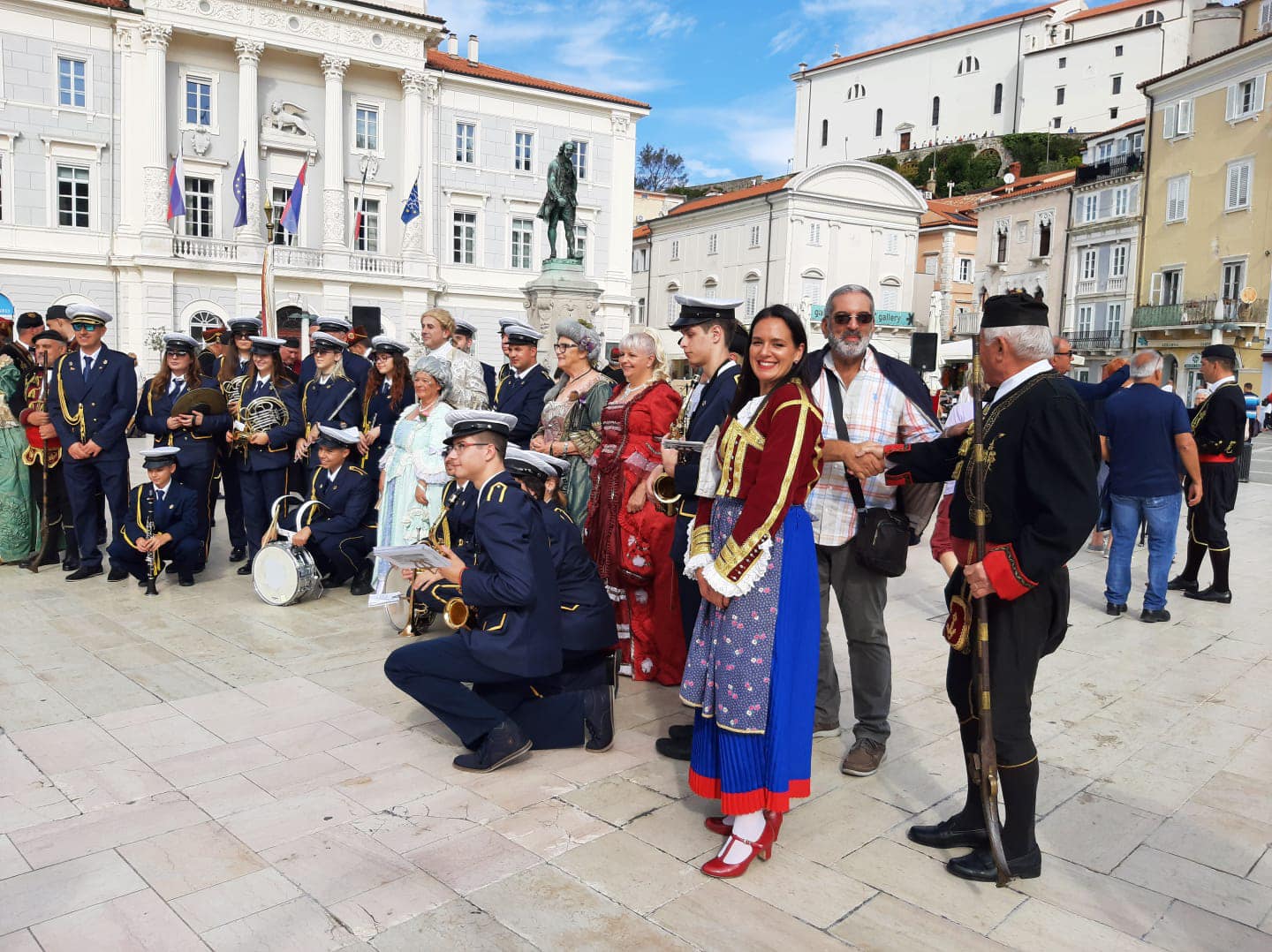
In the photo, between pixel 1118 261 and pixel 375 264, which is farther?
pixel 1118 261

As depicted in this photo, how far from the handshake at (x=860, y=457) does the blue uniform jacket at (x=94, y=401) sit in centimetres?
627

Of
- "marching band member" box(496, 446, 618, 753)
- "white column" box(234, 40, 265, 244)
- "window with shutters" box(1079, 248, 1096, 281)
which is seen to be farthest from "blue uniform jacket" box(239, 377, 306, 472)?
"window with shutters" box(1079, 248, 1096, 281)

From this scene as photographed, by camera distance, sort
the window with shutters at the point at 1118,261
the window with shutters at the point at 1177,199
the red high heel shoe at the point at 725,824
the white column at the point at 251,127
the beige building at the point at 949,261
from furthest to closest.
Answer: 1. the beige building at the point at 949,261
2. the window with shutters at the point at 1118,261
3. the window with shutters at the point at 1177,199
4. the white column at the point at 251,127
5. the red high heel shoe at the point at 725,824

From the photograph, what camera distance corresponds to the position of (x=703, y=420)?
4633mm

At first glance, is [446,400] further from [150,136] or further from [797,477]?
[150,136]

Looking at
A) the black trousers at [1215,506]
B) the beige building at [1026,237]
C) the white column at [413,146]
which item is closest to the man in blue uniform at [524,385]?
the black trousers at [1215,506]

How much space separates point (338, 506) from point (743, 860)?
505 cm

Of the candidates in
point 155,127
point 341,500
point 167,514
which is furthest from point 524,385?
point 155,127

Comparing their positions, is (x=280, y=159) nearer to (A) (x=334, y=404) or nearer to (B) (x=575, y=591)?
(A) (x=334, y=404)

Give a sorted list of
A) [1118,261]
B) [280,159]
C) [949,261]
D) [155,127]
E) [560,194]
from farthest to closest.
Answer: [949,261]
[1118,261]
[280,159]
[155,127]
[560,194]

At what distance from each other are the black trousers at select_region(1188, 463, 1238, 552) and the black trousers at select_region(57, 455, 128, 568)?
895 cm

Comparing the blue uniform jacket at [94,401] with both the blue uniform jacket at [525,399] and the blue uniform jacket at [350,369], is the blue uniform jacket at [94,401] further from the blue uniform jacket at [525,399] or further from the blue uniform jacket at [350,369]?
the blue uniform jacket at [525,399]

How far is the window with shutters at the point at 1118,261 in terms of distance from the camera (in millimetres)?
42125

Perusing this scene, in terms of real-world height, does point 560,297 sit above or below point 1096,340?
below
